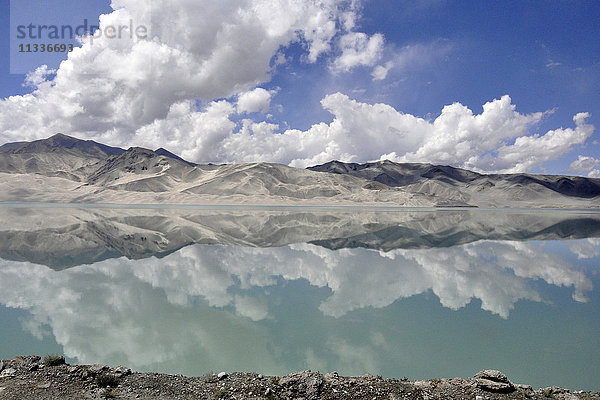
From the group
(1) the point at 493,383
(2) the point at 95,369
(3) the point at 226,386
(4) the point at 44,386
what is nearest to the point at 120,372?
(2) the point at 95,369

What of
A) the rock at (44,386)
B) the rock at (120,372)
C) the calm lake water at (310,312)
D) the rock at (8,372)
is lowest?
the calm lake water at (310,312)

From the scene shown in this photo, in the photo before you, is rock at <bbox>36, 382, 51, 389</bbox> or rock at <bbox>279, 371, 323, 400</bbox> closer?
rock at <bbox>36, 382, 51, 389</bbox>

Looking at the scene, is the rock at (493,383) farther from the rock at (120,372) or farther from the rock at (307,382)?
the rock at (120,372)

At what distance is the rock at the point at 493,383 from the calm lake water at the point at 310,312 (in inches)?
60.0

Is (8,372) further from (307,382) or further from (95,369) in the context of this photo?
(307,382)

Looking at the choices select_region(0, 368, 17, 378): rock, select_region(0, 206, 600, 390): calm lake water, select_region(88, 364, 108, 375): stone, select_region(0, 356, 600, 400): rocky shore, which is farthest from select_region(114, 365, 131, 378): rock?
select_region(0, 368, 17, 378): rock

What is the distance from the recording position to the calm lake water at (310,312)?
397 inches

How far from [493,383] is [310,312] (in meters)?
7.89

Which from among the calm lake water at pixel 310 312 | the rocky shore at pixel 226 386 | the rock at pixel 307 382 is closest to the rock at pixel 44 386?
the rocky shore at pixel 226 386

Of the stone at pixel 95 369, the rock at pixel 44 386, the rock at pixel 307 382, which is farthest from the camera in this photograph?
the stone at pixel 95 369

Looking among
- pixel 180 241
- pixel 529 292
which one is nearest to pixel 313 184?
pixel 180 241

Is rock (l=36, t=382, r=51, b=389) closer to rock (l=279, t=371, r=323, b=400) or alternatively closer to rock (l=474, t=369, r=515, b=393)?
rock (l=279, t=371, r=323, b=400)

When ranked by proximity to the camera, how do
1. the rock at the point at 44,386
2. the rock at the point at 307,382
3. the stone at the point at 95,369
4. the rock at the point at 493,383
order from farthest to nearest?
the stone at the point at 95,369
the rock at the point at 493,383
the rock at the point at 307,382
the rock at the point at 44,386

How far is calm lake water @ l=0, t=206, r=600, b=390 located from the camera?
1009 centimetres
